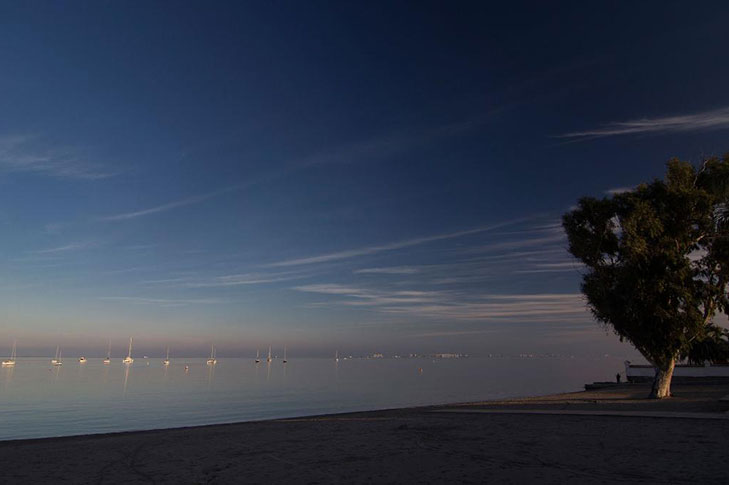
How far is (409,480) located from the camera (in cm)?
980

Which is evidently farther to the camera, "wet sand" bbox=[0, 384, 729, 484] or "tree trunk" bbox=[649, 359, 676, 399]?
"tree trunk" bbox=[649, 359, 676, 399]

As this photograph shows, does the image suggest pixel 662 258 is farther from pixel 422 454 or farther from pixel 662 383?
pixel 422 454

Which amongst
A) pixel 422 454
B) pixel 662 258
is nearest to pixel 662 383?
pixel 662 258

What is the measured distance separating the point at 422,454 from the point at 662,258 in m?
20.8

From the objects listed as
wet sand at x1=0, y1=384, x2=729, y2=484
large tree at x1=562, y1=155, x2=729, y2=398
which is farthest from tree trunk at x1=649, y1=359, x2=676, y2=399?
wet sand at x1=0, y1=384, x2=729, y2=484

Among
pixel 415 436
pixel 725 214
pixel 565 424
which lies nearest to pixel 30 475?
pixel 415 436

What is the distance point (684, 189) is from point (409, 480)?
25.0m

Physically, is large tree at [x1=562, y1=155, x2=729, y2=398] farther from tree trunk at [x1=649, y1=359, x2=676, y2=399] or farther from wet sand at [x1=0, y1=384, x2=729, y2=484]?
wet sand at [x1=0, y1=384, x2=729, y2=484]

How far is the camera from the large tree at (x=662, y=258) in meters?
26.3

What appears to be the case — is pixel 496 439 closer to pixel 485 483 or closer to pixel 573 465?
pixel 573 465

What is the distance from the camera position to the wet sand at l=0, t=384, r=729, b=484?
10078 mm

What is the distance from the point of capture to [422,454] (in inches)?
492

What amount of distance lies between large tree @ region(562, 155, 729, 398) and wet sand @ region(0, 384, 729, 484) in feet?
31.5

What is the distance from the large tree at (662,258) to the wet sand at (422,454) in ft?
31.5
